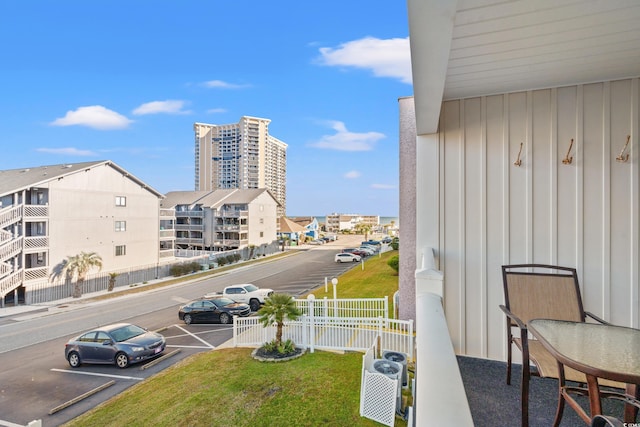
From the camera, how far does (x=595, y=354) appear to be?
3.51ft

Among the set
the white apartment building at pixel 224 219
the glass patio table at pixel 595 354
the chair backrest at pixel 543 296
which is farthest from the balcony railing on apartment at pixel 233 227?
the glass patio table at pixel 595 354

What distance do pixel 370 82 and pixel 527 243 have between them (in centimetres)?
2226

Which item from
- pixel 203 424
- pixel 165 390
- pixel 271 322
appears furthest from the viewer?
pixel 271 322

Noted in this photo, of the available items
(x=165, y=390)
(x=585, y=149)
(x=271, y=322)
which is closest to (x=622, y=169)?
(x=585, y=149)

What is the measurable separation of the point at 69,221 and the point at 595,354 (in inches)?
766

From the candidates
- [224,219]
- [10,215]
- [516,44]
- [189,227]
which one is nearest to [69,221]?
[10,215]

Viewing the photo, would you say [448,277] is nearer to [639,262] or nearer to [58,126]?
[639,262]

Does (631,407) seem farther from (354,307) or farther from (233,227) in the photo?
(233,227)

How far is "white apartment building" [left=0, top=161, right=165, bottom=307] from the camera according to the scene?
1321 cm

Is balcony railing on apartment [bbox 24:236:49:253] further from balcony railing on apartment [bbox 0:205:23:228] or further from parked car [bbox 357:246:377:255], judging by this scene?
parked car [bbox 357:246:377:255]

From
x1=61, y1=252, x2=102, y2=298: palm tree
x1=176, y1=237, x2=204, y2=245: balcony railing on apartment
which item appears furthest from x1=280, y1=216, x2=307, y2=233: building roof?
x1=61, y1=252, x2=102, y2=298: palm tree

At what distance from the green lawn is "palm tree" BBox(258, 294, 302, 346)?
81 cm

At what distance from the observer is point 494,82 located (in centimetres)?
229

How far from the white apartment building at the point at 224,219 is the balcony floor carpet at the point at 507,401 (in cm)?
2527
